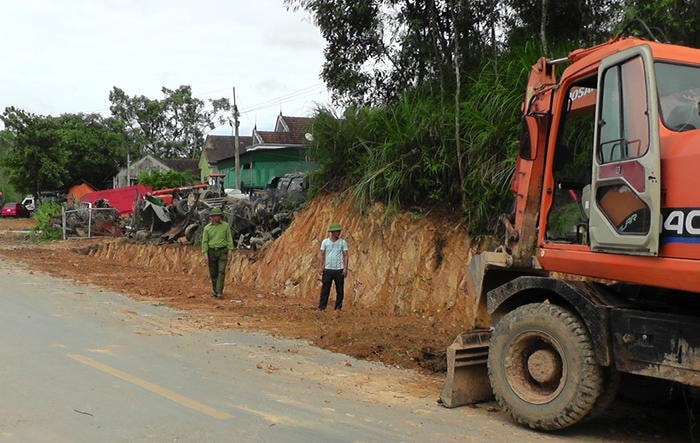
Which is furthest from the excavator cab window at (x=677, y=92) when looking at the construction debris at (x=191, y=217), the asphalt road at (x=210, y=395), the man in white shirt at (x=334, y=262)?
the construction debris at (x=191, y=217)

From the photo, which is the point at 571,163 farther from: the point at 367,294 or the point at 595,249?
the point at 367,294

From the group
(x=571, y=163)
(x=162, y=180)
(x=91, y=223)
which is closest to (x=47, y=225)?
(x=91, y=223)

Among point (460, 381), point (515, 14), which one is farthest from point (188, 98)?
point (460, 381)

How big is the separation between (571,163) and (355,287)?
778 cm

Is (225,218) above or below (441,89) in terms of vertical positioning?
below

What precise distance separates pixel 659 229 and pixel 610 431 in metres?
2.06

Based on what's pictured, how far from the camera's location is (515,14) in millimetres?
A: 13719

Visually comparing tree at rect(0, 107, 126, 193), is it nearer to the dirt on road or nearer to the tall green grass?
the dirt on road

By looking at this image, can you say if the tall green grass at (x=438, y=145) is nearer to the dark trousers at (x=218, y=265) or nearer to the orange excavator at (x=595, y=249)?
the dark trousers at (x=218, y=265)

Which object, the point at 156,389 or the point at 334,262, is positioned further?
the point at 334,262

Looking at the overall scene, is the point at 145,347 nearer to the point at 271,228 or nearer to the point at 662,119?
the point at 662,119

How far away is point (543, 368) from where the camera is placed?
5633 millimetres

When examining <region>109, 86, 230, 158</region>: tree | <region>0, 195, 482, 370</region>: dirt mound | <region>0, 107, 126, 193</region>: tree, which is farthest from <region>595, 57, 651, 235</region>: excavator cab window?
<region>109, 86, 230, 158</region>: tree

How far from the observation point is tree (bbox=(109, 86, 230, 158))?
82500 millimetres
